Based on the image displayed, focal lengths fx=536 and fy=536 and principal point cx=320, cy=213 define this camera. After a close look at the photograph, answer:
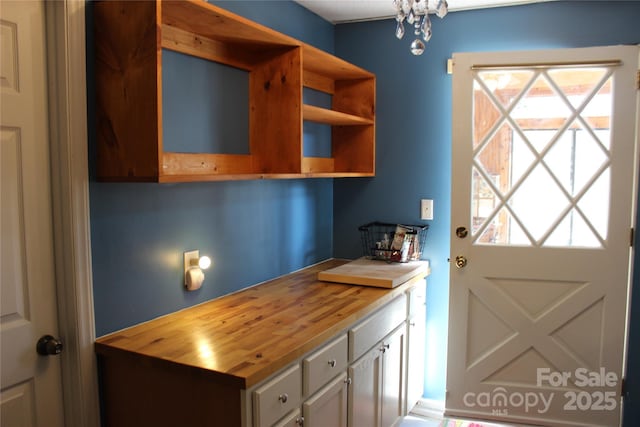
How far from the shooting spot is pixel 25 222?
5.27ft

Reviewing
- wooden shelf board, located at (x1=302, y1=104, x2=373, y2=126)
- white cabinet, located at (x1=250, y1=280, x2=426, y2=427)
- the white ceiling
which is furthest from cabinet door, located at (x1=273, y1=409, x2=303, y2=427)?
the white ceiling

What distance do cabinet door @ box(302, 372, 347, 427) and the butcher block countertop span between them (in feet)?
0.69

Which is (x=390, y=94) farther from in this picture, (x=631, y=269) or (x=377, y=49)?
(x=631, y=269)

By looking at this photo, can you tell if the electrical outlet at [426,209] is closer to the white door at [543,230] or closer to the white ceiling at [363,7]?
the white door at [543,230]

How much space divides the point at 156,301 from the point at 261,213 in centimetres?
79

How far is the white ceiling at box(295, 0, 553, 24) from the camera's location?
9.48 ft

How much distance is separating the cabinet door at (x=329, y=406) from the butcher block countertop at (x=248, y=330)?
21cm

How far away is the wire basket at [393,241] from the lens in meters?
3.07

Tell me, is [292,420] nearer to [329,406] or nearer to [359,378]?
[329,406]

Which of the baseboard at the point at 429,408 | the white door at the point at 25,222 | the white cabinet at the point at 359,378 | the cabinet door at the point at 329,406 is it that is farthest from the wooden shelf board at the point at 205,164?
the baseboard at the point at 429,408

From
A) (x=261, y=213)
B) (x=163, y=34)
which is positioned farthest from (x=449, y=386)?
(x=163, y=34)

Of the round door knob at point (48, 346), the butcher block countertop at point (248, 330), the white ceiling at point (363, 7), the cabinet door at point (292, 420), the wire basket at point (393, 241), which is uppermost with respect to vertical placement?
the white ceiling at point (363, 7)

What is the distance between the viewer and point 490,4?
2922 mm

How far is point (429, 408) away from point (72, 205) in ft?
7.77
